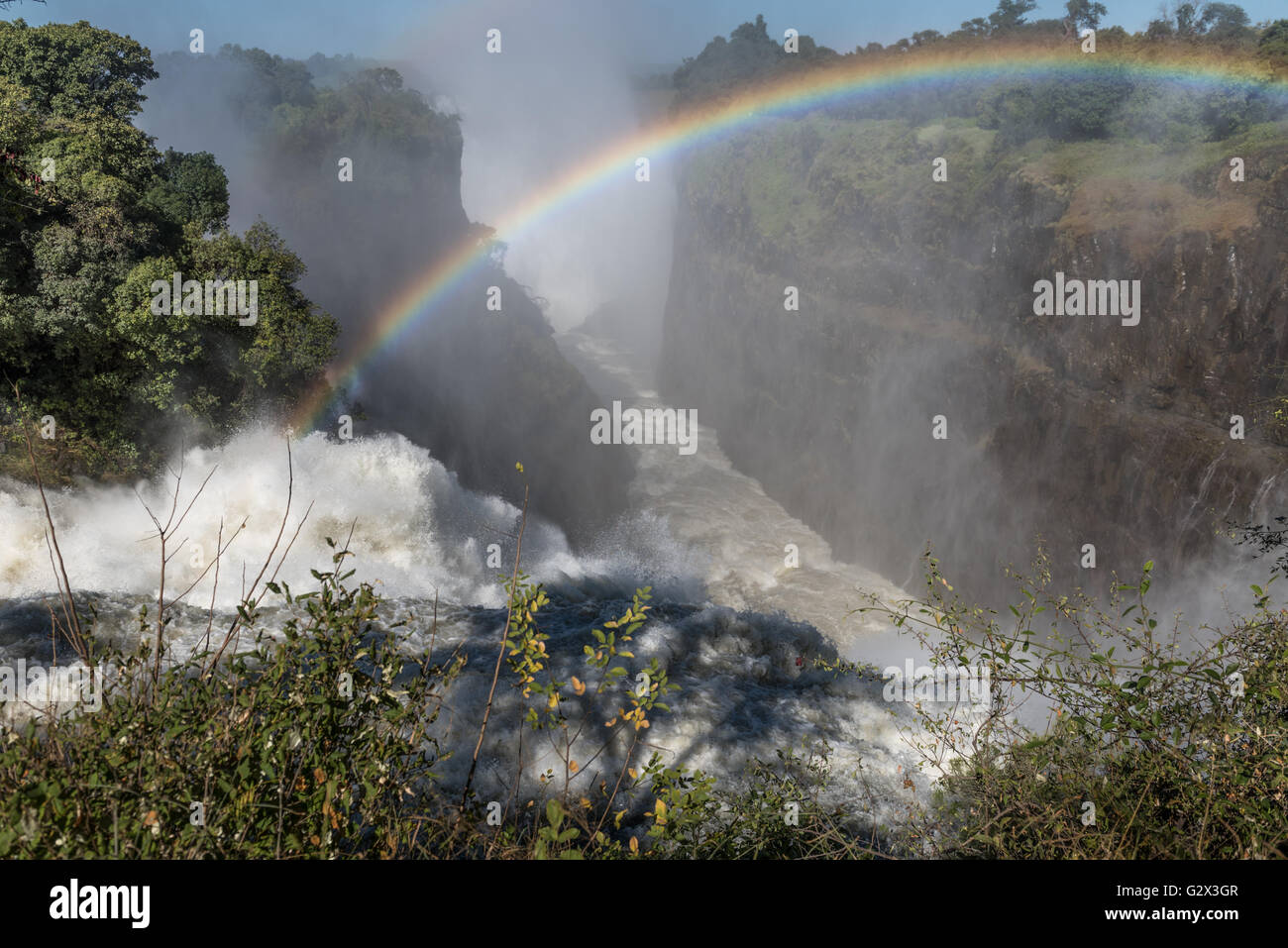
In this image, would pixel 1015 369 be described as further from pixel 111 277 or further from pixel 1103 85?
pixel 111 277

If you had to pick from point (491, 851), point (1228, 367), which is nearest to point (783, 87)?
point (1228, 367)

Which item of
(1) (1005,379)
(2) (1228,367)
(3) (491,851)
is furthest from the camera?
(1) (1005,379)

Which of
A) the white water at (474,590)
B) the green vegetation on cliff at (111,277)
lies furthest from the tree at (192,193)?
the white water at (474,590)

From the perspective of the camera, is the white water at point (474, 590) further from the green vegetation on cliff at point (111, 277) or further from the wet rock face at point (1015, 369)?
the wet rock face at point (1015, 369)

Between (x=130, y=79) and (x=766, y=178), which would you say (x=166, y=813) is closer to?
(x=130, y=79)

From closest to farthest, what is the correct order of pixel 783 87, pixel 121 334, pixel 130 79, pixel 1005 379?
pixel 121 334 < pixel 130 79 < pixel 1005 379 < pixel 783 87

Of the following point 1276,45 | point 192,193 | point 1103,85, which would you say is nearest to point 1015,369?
point 1103,85

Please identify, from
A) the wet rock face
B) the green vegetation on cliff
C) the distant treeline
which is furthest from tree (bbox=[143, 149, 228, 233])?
the distant treeline
